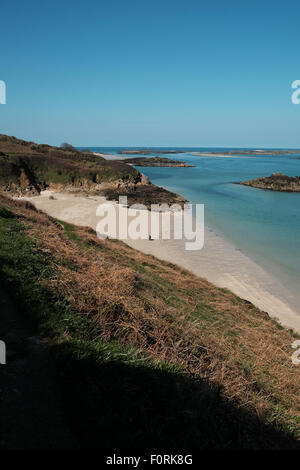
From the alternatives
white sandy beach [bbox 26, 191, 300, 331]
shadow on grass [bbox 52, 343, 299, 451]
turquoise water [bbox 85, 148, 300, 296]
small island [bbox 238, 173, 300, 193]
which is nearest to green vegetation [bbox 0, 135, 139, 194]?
turquoise water [bbox 85, 148, 300, 296]

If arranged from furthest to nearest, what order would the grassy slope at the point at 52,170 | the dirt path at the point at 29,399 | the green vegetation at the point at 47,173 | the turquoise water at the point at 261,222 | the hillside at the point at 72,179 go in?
the grassy slope at the point at 52,170, the hillside at the point at 72,179, the green vegetation at the point at 47,173, the turquoise water at the point at 261,222, the dirt path at the point at 29,399

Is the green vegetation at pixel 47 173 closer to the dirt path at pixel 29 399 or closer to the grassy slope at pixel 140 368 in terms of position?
the grassy slope at pixel 140 368

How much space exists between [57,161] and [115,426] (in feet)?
175

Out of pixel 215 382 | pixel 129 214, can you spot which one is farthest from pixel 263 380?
pixel 129 214

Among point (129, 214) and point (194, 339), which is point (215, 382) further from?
point (129, 214)

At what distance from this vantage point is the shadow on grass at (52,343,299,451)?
3027 mm

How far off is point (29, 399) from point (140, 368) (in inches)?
57.7

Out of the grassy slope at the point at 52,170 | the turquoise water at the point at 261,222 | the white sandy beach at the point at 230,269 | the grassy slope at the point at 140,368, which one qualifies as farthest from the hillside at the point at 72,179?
the grassy slope at the point at 140,368

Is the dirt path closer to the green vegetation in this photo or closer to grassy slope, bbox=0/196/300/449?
grassy slope, bbox=0/196/300/449

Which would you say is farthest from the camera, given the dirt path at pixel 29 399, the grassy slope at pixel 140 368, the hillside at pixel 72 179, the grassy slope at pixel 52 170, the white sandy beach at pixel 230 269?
the grassy slope at pixel 52 170

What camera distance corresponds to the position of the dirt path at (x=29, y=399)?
2760 mm

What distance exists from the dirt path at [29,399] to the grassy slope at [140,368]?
0.43 ft

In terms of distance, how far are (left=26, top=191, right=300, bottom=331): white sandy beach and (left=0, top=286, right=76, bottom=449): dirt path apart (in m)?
12.5

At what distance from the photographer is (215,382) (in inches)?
→ 172
